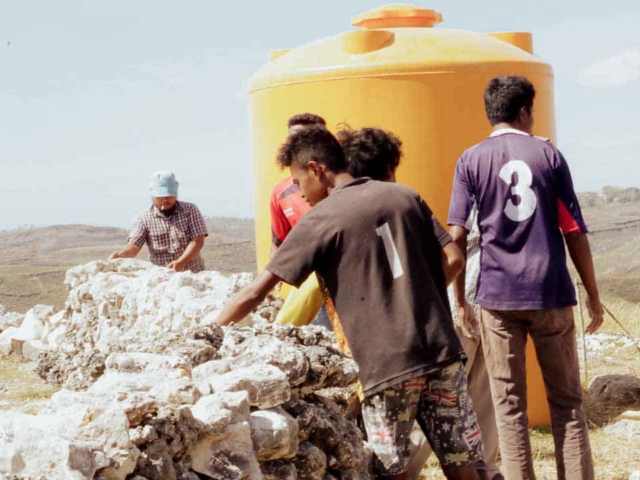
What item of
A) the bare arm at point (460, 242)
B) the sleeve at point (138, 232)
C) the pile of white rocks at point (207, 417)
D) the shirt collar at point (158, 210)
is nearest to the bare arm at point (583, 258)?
the bare arm at point (460, 242)

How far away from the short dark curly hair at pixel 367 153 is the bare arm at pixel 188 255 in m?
3.83

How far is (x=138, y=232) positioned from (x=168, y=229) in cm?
26

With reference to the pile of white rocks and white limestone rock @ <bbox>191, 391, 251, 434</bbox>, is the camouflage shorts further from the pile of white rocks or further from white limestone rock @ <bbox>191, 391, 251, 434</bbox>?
white limestone rock @ <bbox>191, 391, 251, 434</bbox>

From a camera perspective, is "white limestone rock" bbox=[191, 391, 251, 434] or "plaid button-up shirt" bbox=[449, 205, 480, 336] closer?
"white limestone rock" bbox=[191, 391, 251, 434]

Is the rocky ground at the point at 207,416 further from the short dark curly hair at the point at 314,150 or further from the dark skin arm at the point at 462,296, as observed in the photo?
the dark skin arm at the point at 462,296

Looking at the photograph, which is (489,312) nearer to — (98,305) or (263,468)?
(263,468)

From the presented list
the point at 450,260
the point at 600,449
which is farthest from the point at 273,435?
the point at 600,449

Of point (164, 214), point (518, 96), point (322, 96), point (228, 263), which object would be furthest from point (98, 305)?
point (228, 263)

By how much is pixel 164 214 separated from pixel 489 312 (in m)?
4.06

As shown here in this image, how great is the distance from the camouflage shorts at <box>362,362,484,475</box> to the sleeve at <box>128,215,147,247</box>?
472 centimetres

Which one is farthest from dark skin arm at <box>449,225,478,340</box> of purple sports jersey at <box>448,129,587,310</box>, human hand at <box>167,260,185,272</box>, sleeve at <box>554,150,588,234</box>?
human hand at <box>167,260,185,272</box>

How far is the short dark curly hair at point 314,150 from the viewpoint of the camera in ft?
12.5

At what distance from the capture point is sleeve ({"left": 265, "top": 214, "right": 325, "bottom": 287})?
142 inches

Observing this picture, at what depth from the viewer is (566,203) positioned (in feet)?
14.6
